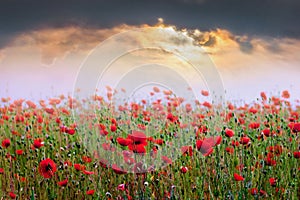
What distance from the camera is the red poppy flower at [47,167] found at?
2883 mm

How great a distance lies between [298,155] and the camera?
322 centimetres

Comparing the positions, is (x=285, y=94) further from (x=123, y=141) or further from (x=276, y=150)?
(x=123, y=141)

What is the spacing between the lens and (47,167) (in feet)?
9.66

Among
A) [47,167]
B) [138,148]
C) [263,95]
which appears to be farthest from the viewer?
[263,95]

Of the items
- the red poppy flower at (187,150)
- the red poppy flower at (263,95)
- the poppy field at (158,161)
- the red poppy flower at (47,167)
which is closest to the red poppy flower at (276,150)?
the poppy field at (158,161)

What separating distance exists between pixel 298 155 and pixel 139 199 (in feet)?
4.30

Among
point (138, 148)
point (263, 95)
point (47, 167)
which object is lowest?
point (47, 167)

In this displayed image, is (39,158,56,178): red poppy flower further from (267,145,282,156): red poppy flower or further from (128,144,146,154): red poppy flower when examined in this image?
(267,145,282,156): red poppy flower

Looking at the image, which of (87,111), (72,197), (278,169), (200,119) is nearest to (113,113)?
(87,111)

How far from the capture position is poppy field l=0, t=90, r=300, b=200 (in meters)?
3.14

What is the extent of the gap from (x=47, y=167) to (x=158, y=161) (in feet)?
3.51

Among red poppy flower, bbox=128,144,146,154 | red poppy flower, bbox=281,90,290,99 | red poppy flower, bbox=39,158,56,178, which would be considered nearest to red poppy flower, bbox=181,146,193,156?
red poppy flower, bbox=128,144,146,154

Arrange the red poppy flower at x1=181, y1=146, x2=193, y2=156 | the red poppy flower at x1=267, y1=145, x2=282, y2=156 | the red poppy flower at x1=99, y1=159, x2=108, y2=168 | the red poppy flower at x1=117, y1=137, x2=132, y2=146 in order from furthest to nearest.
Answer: the red poppy flower at x1=99, y1=159, x2=108, y2=168 < the red poppy flower at x1=267, y1=145, x2=282, y2=156 < the red poppy flower at x1=181, y1=146, x2=193, y2=156 < the red poppy flower at x1=117, y1=137, x2=132, y2=146

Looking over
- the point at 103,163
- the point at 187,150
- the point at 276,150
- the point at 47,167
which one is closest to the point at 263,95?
the point at 276,150
